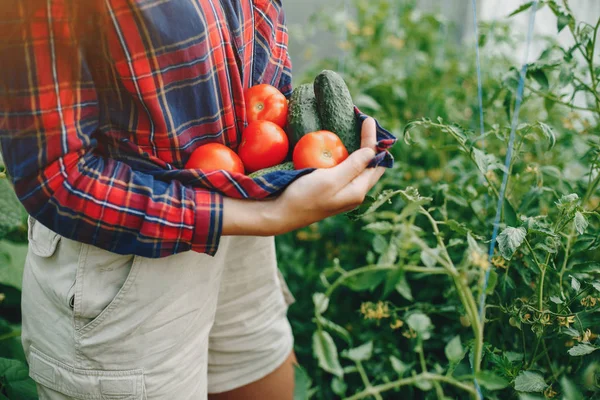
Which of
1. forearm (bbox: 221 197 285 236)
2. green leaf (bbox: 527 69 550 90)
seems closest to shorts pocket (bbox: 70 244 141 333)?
forearm (bbox: 221 197 285 236)

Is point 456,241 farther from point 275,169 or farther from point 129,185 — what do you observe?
point 129,185

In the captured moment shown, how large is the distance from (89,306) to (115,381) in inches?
5.7

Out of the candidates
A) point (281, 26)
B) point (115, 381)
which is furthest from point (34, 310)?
point (281, 26)

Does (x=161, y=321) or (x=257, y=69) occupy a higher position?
(x=257, y=69)

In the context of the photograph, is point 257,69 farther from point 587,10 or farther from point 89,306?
point 587,10

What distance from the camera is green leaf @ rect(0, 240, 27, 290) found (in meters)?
1.40

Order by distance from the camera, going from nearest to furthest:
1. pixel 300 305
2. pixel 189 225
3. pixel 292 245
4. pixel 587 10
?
1. pixel 189 225
2. pixel 300 305
3. pixel 292 245
4. pixel 587 10

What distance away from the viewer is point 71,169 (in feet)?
2.64

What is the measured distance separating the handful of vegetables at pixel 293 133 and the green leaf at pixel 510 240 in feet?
1.03

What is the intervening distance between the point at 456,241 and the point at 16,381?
101 centimetres

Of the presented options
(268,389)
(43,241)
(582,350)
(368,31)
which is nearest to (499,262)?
(582,350)

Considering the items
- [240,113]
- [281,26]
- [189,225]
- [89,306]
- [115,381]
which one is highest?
[281,26]

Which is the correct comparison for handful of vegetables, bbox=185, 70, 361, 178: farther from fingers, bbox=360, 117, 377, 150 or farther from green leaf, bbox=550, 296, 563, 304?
green leaf, bbox=550, 296, 563, 304

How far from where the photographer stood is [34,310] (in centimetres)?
95
